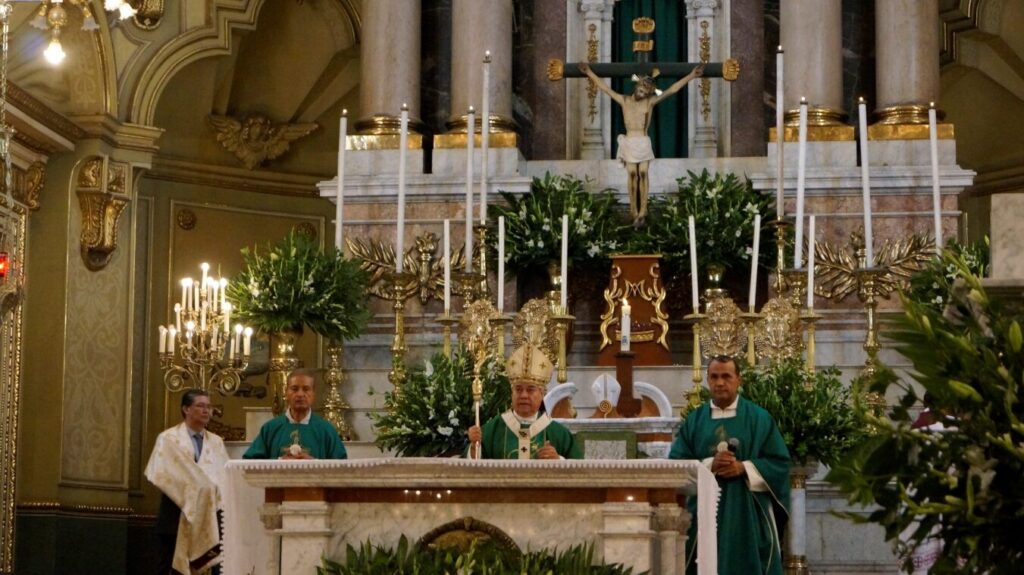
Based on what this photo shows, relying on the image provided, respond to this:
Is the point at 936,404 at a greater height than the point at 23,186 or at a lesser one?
lesser

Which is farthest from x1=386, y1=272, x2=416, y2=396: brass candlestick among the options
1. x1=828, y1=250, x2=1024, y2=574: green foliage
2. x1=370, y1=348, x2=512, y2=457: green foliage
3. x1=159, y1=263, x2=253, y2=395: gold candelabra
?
x1=828, y1=250, x2=1024, y2=574: green foliage

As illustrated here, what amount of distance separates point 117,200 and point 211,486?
4173 millimetres

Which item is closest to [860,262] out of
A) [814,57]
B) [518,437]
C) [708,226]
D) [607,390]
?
[708,226]

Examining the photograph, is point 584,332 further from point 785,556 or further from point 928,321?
point 928,321

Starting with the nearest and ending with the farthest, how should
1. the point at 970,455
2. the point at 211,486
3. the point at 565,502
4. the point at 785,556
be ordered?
the point at 970,455
the point at 565,502
the point at 785,556
the point at 211,486

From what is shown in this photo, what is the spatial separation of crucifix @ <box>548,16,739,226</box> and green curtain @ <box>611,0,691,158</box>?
54.5 inches

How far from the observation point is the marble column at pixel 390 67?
13.5 metres

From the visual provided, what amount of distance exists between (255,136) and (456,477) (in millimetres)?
9890

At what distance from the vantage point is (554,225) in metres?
12.5

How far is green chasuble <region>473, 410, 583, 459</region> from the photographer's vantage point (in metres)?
8.19

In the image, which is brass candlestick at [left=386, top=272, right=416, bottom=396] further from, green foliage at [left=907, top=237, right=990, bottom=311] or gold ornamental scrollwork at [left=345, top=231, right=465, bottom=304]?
green foliage at [left=907, top=237, right=990, bottom=311]

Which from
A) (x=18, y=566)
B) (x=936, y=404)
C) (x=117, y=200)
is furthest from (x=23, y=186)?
(x=936, y=404)

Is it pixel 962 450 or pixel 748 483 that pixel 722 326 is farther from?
pixel 962 450

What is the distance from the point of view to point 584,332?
1320 centimetres
